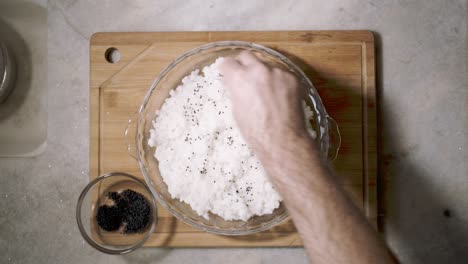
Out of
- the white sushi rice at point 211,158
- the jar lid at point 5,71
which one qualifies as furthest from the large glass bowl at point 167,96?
Answer: the jar lid at point 5,71

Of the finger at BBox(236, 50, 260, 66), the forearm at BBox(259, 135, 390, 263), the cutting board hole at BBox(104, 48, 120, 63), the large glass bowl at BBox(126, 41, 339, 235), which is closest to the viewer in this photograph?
the forearm at BBox(259, 135, 390, 263)

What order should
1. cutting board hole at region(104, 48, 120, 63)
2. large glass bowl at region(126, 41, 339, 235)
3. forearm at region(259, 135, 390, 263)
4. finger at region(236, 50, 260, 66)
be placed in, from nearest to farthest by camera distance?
forearm at region(259, 135, 390, 263)
finger at region(236, 50, 260, 66)
large glass bowl at region(126, 41, 339, 235)
cutting board hole at region(104, 48, 120, 63)

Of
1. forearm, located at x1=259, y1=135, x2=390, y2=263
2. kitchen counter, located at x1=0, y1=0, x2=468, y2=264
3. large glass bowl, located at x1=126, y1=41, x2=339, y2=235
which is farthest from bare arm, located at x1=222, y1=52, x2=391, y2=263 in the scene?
kitchen counter, located at x1=0, y1=0, x2=468, y2=264

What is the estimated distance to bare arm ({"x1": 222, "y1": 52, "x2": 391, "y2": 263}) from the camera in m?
0.91

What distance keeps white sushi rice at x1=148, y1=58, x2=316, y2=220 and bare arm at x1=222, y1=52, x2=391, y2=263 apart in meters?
0.10

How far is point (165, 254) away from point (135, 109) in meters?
0.49

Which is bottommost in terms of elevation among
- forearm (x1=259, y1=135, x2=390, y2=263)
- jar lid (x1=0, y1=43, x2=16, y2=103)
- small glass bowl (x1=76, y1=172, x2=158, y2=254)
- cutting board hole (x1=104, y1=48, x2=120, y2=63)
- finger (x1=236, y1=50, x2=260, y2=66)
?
small glass bowl (x1=76, y1=172, x2=158, y2=254)

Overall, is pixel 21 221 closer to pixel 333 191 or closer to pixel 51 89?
pixel 51 89

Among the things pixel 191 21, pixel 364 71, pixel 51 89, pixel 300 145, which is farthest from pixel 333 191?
pixel 51 89

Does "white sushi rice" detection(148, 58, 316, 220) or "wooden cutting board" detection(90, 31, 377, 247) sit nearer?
"white sushi rice" detection(148, 58, 316, 220)

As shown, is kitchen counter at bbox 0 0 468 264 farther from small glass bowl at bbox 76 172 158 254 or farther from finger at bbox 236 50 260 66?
finger at bbox 236 50 260 66

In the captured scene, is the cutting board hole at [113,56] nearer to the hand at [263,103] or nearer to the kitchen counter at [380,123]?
the kitchen counter at [380,123]

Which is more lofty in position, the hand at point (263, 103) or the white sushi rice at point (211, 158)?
the hand at point (263, 103)

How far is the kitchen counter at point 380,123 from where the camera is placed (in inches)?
52.2
